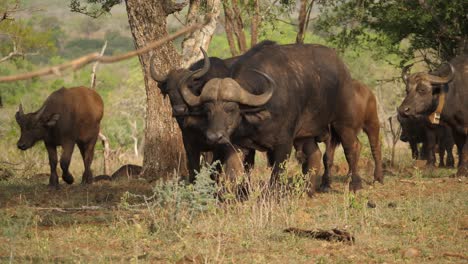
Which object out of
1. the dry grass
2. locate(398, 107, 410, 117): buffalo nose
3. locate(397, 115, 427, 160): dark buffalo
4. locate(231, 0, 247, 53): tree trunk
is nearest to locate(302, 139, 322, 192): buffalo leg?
the dry grass

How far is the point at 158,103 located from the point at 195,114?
407cm

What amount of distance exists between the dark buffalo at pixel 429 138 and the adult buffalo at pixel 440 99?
2645 mm

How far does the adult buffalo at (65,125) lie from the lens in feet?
48.5

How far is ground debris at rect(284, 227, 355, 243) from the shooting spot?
7578 mm

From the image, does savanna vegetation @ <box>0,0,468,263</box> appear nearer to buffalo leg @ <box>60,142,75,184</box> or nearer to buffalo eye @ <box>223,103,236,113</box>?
buffalo leg @ <box>60,142,75,184</box>

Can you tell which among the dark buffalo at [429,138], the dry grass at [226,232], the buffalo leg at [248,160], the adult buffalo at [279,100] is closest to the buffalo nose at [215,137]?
the adult buffalo at [279,100]

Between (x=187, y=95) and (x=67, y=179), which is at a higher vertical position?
(x=187, y=95)

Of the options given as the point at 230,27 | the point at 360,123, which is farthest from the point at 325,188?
the point at 230,27

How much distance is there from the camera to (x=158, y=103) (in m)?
14.9

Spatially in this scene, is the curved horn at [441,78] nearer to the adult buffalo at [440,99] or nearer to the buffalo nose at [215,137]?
the adult buffalo at [440,99]

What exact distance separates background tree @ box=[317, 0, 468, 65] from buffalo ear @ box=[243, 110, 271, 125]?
30.6 ft

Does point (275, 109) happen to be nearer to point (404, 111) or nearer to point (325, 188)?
point (325, 188)

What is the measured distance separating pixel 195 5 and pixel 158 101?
229 cm

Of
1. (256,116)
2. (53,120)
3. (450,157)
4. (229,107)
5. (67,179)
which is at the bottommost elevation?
(450,157)
